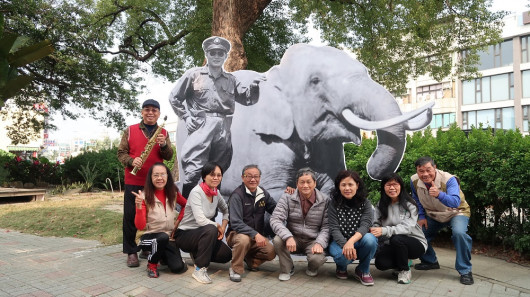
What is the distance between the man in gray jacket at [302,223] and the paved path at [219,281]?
214 mm

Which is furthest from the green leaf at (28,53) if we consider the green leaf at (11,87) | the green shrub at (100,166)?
the green shrub at (100,166)

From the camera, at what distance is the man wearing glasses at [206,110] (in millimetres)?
5188

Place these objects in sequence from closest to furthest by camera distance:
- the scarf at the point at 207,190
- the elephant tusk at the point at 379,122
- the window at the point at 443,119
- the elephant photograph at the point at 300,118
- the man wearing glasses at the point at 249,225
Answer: the man wearing glasses at the point at 249,225
the scarf at the point at 207,190
the elephant tusk at the point at 379,122
the elephant photograph at the point at 300,118
the window at the point at 443,119

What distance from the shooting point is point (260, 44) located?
41.8ft

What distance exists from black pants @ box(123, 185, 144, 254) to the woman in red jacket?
0.40m

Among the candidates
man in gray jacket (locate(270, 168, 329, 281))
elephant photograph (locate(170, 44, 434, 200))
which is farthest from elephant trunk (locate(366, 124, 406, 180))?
man in gray jacket (locate(270, 168, 329, 281))

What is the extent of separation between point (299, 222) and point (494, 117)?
121 feet

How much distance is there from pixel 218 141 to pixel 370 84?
217 cm

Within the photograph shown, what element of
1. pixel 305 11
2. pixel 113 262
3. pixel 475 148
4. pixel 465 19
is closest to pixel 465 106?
pixel 465 19

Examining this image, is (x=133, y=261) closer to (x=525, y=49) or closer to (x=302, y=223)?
(x=302, y=223)

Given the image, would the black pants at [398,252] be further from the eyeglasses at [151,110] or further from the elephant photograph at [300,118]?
the eyeglasses at [151,110]

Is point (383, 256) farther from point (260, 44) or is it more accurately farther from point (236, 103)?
point (260, 44)

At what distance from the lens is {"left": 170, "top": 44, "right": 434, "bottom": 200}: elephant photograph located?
16.8 ft

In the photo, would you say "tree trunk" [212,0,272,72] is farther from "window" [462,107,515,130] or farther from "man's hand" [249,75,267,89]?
"window" [462,107,515,130]
